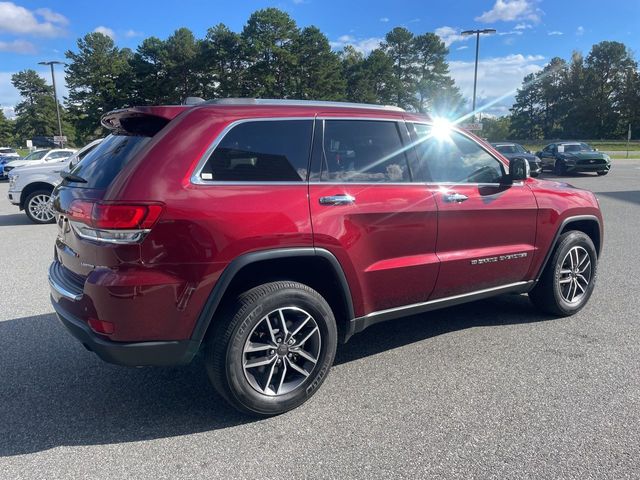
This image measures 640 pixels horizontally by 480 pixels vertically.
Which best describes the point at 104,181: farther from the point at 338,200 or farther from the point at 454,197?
the point at 454,197

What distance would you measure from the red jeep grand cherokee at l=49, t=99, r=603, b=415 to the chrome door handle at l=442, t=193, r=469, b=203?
12 millimetres

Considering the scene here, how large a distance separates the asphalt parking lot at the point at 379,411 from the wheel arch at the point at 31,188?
6893mm

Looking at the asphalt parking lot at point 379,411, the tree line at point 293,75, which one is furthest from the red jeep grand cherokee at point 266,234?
the tree line at point 293,75

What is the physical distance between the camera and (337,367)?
3760mm

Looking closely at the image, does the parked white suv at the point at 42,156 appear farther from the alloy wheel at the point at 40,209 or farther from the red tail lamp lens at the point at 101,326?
the red tail lamp lens at the point at 101,326

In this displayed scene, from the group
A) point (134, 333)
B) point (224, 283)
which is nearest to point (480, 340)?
point (224, 283)

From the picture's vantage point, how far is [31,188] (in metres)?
10.6

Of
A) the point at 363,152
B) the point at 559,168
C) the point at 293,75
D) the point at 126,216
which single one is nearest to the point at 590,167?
the point at 559,168

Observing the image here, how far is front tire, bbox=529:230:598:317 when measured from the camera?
4527mm

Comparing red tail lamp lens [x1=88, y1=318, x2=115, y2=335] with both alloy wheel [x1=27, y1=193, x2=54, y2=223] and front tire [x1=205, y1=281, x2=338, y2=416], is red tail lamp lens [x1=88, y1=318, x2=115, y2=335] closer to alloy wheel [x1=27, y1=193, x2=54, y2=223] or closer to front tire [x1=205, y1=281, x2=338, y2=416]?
front tire [x1=205, y1=281, x2=338, y2=416]

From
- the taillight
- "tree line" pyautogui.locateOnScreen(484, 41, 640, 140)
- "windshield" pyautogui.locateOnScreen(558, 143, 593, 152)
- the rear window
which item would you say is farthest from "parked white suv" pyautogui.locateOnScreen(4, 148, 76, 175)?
"tree line" pyautogui.locateOnScreen(484, 41, 640, 140)

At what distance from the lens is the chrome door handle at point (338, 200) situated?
10.3ft

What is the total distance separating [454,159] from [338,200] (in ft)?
4.09

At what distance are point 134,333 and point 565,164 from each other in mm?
23297
